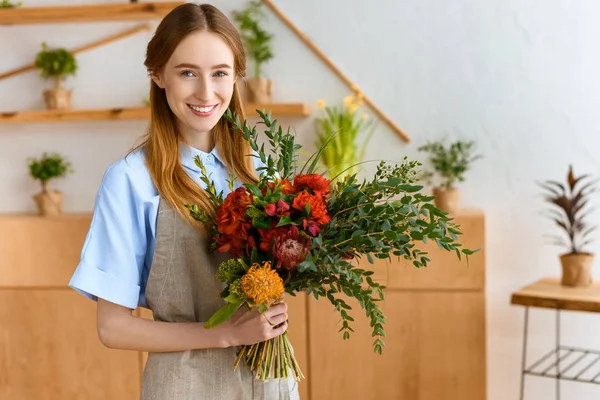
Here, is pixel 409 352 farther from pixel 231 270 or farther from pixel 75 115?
pixel 231 270

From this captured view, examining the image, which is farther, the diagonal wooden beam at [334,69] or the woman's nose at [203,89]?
the diagonal wooden beam at [334,69]

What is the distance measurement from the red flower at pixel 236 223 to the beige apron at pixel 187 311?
0.13 m

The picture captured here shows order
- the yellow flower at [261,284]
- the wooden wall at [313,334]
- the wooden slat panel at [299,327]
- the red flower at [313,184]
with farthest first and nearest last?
the wooden slat panel at [299,327] → the wooden wall at [313,334] → the red flower at [313,184] → the yellow flower at [261,284]

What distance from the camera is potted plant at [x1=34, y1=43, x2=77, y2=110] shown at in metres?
3.65

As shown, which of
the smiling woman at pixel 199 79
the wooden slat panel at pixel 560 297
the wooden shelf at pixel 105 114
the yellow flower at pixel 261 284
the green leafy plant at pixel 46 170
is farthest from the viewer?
the green leafy plant at pixel 46 170

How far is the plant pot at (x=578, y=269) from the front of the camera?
3129mm

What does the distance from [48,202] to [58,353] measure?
743mm

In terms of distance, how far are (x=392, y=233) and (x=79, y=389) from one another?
2.65 meters

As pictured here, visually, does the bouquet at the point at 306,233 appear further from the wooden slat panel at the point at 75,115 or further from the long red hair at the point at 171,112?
the wooden slat panel at the point at 75,115

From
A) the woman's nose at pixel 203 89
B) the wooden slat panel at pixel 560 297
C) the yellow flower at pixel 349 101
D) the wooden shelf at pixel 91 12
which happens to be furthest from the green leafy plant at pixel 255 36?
the woman's nose at pixel 203 89

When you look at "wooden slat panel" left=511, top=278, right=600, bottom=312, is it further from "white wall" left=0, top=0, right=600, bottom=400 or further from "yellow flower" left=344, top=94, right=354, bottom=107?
"yellow flower" left=344, top=94, right=354, bottom=107

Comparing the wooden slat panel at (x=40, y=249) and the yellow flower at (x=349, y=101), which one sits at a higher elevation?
the yellow flower at (x=349, y=101)

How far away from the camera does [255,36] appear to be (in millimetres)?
3555

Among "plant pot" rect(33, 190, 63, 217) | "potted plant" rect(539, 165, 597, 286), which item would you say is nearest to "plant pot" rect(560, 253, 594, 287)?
"potted plant" rect(539, 165, 597, 286)
